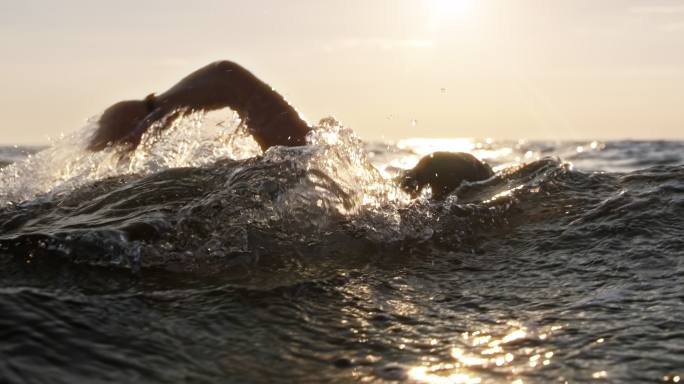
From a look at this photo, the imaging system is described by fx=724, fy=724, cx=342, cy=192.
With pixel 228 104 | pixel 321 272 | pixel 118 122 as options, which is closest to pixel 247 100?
pixel 228 104

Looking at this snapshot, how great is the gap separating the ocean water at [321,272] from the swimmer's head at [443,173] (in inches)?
9.6

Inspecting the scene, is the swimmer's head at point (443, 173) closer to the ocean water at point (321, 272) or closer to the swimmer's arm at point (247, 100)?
the ocean water at point (321, 272)

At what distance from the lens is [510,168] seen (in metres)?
7.04

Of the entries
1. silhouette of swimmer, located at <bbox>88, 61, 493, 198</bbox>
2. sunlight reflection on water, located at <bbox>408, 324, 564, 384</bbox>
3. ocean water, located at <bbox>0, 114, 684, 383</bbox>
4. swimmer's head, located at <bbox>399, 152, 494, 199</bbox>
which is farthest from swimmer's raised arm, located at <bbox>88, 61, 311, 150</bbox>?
sunlight reflection on water, located at <bbox>408, 324, 564, 384</bbox>

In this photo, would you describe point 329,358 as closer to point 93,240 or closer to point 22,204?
point 93,240

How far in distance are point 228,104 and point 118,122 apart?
86 centimetres

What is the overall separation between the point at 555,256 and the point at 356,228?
4.11 feet

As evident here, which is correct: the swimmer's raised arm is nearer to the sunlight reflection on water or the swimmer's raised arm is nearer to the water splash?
the water splash

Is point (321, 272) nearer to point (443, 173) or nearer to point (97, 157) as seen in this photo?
point (97, 157)

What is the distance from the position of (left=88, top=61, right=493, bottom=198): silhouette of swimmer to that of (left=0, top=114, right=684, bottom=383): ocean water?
0.18 meters

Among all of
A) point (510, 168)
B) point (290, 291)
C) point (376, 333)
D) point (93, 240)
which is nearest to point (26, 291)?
point (93, 240)

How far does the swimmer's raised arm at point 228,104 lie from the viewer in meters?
5.53

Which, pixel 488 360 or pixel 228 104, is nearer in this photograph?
pixel 488 360

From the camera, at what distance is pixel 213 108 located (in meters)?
5.75
